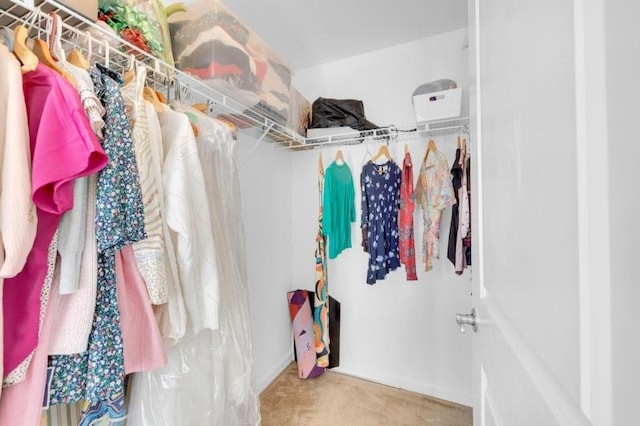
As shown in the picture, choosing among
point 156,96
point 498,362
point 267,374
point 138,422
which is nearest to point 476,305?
point 498,362

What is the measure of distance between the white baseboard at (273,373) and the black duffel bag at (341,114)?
1.89 meters

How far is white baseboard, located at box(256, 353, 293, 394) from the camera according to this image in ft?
6.03

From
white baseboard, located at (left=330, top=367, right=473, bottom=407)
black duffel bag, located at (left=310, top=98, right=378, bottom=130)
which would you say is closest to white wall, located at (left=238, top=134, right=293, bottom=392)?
black duffel bag, located at (left=310, top=98, right=378, bottom=130)

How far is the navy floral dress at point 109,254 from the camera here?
60 centimetres

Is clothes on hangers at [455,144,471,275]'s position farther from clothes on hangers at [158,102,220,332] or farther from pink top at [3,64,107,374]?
pink top at [3,64,107,374]

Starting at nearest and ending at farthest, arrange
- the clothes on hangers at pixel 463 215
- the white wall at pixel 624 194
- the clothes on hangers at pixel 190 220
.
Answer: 1. the white wall at pixel 624 194
2. the clothes on hangers at pixel 190 220
3. the clothes on hangers at pixel 463 215

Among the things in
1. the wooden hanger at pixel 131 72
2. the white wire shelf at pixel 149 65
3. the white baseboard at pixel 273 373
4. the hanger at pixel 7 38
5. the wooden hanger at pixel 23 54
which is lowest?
the white baseboard at pixel 273 373

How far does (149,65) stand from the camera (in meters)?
0.95

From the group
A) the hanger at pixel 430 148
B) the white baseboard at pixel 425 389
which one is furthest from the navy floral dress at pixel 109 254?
the white baseboard at pixel 425 389

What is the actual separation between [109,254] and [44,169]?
24 cm

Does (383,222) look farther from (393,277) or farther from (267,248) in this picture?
(267,248)

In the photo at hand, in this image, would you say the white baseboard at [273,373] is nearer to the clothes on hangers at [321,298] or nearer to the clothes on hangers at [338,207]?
the clothes on hangers at [321,298]

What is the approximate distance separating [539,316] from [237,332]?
98cm

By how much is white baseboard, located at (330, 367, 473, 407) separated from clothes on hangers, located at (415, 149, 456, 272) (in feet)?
2.80
